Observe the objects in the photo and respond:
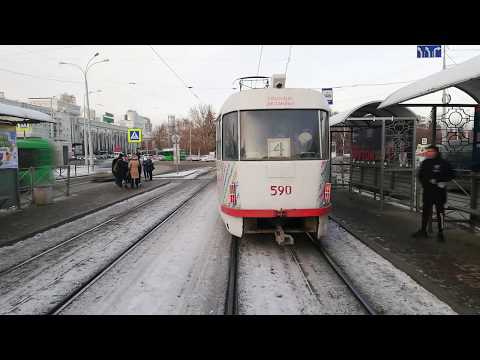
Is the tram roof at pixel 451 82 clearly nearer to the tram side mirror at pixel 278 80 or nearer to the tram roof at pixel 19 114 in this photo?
the tram side mirror at pixel 278 80

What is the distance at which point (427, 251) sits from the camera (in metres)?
6.09

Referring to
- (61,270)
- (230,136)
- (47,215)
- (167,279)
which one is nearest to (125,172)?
(47,215)

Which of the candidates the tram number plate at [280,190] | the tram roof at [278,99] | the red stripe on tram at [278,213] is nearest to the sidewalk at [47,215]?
the red stripe on tram at [278,213]

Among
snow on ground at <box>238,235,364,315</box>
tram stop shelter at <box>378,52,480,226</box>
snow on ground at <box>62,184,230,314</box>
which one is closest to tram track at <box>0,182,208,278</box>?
snow on ground at <box>62,184,230,314</box>

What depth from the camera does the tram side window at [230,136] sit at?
6395mm

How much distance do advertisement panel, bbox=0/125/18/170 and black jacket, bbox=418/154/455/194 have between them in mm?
11619

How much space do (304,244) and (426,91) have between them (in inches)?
152

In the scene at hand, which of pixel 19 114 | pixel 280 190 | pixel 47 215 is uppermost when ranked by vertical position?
pixel 19 114

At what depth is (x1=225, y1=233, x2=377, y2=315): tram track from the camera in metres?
3.97

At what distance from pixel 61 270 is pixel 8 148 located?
294 inches

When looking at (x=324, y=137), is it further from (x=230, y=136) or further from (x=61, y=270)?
(x=61, y=270)

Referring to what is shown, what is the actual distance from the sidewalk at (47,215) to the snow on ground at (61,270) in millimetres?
1521

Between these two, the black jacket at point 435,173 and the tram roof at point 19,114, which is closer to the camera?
the black jacket at point 435,173
